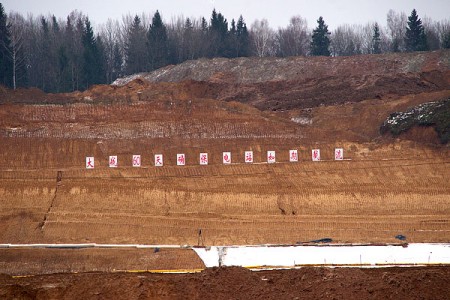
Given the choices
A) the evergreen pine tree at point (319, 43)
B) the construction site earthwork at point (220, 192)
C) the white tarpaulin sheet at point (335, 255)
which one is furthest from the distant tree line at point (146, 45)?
the white tarpaulin sheet at point (335, 255)

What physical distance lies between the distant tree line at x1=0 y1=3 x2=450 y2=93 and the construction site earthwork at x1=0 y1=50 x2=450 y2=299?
28.7 meters

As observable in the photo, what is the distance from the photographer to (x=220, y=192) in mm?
33000

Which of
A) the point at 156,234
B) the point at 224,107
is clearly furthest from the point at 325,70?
the point at 156,234

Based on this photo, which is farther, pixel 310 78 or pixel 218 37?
pixel 218 37

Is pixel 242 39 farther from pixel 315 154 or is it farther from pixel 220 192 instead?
pixel 220 192

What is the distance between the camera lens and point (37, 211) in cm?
3091

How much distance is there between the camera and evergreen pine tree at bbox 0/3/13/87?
A: 6788cm

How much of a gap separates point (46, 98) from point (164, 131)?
45.8 feet

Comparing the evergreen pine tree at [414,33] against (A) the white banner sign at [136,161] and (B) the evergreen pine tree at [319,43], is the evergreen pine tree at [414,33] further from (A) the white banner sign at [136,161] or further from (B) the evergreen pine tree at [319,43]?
(A) the white banner sign at [136,161]

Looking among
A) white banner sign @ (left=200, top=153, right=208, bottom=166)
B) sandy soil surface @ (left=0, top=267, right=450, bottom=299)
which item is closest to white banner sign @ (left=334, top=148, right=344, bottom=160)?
white banner sign @ (left=200, top=153, right=208, bottom=166)

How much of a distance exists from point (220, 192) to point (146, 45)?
2152 inches

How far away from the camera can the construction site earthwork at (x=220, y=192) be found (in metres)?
23.8

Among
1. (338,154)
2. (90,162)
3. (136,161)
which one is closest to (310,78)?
(338,154)

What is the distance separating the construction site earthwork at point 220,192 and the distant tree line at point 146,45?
28735 millimetres
